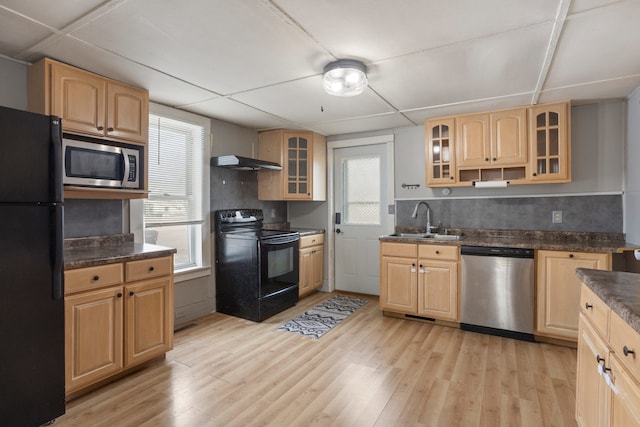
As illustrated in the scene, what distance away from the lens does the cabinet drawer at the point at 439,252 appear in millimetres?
3199

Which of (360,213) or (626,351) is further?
(360,213)

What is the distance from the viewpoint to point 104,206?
2736 millimetres

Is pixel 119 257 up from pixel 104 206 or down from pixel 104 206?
down

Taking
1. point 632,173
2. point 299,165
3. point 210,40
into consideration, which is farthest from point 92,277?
point 632,173

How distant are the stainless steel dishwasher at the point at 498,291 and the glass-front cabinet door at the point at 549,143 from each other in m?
0.81

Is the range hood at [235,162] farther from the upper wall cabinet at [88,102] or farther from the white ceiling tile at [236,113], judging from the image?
the upper wall cabinet at [88,102]

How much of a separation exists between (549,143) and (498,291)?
149 cm

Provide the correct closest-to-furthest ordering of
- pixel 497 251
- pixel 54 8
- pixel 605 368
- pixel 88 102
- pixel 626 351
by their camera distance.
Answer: pixel 626 351 < pixel 605 368 < pixel 54 8 < pixel 88 102 < pixel 497 251

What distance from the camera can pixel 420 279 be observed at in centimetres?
337

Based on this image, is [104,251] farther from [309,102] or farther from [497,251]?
[497,251]

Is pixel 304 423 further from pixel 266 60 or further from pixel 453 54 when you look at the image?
pixel 453 54

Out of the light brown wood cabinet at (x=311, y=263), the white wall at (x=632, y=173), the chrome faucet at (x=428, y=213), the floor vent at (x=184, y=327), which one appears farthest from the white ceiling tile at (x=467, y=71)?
the floor vent at (x=184, y=327)

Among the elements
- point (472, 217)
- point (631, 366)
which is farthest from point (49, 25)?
point (472, 217)

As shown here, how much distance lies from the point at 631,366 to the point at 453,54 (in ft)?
6.14
